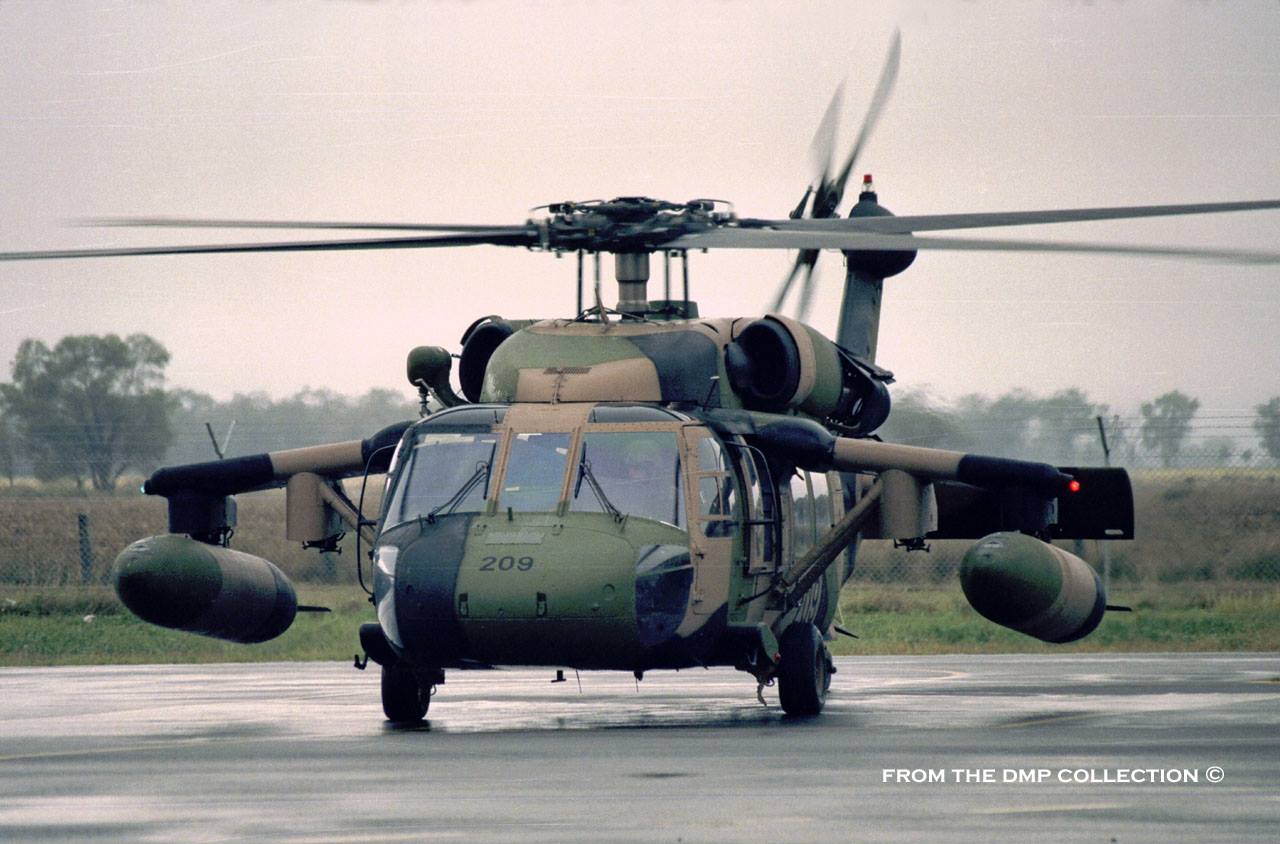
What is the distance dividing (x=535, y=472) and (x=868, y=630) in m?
13.3

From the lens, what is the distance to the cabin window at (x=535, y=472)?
52.3 ft

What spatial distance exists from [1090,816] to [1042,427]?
21096mm

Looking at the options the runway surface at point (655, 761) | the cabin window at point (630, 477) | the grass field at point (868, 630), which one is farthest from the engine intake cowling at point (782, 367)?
the grass field at point (868, 630)

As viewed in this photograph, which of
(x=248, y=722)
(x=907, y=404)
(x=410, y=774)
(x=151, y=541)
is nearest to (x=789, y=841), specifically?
(x=410, y=774)

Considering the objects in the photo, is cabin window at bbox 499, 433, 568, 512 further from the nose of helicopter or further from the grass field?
the grass field

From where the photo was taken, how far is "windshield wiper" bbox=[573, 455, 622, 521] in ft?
51.9

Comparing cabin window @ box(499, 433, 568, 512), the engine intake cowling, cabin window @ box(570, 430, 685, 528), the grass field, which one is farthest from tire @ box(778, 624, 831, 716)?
the grass field

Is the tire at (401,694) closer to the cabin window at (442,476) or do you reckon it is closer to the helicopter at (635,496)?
the helicopter at (635,496)

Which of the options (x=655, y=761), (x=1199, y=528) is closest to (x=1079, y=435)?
(x=1199, y=528)

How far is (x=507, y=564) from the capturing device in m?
15.2

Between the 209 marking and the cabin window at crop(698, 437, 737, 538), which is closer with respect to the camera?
the 209 marking

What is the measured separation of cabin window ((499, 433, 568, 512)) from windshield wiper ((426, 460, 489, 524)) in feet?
0.64

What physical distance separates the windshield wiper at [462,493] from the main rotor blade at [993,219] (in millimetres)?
3309

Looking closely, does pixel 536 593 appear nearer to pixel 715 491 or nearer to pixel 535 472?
pixel 535 472
